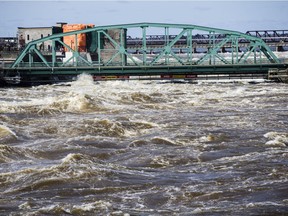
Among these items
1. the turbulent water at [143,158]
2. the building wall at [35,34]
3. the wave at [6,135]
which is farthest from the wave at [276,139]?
the building wall at [35,34]

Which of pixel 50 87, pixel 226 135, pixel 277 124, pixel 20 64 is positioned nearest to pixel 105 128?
pixel 226 135

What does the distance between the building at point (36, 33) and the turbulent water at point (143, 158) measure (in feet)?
173

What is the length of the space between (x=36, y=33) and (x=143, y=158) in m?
83.8

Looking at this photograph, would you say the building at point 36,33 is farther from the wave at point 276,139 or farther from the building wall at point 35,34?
the wave at point 276,139

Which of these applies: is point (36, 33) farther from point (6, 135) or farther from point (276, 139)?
point (276, 139)

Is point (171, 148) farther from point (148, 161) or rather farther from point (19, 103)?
point (19, 103)

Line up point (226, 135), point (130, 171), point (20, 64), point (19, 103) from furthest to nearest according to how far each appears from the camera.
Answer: point (20, 64) < point (19, 103) < point (226, 135) < point (130, 171)

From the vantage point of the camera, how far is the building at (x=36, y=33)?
115625mm

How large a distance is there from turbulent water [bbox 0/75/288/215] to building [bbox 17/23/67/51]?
52686 millimetres

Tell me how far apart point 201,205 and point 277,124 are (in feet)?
70.7

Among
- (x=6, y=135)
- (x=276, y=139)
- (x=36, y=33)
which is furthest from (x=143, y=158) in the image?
(x=36, y=33)

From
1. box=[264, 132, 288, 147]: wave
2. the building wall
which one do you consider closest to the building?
the building wall

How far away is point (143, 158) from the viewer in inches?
1403

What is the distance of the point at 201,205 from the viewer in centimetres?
2650
